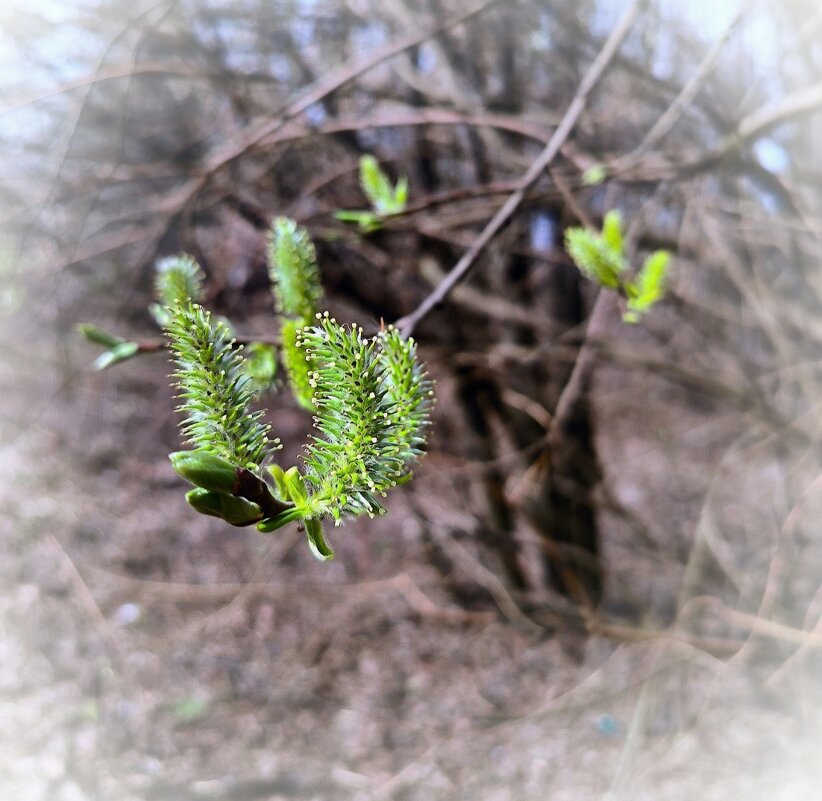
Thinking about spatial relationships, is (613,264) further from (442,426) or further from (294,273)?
(442,426)

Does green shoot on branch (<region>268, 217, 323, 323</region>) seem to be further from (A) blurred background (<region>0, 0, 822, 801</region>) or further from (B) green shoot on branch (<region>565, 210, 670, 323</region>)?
(A) blurred background (<region>0, 0, 822, 801</region>)

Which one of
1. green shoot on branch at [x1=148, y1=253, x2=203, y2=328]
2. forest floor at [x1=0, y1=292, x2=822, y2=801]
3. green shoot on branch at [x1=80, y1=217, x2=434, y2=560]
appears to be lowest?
forest floor at [x1=0, y1=292, x2=822, y2=801]

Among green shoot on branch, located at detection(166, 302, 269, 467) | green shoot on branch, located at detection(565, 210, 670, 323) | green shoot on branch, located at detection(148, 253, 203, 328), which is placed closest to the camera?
green shoot on branch, located at detection(166, 302, 269, 467)

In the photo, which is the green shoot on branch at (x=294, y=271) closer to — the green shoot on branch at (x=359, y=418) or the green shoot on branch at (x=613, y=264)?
the green shoot on branch at (x=359, y=418)

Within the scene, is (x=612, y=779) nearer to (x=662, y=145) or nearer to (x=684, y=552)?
(x=684, y=552)

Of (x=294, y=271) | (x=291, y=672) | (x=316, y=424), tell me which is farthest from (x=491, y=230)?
(x=291, y=672)

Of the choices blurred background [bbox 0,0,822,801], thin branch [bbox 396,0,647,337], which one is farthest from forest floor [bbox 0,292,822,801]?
thin branch [bbox 396,0,647,337]

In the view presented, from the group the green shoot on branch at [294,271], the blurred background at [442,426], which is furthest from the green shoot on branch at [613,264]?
the blurred background at [442,426]

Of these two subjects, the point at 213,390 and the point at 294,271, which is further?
the point at 294,271

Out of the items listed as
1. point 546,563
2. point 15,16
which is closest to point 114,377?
point 15,16
